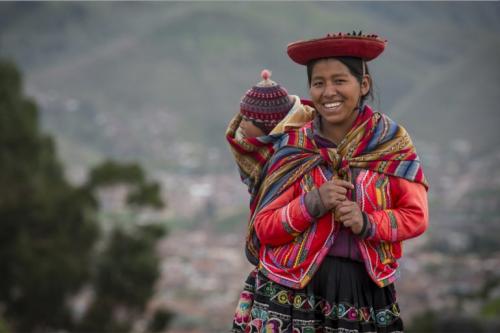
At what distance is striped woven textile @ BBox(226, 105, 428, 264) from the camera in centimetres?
230

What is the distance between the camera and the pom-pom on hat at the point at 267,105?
8.60 ft

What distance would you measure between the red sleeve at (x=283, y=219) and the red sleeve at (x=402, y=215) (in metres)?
0.19

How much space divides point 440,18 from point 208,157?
147 ft

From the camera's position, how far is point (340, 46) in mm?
2262

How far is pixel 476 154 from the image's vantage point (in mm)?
52500

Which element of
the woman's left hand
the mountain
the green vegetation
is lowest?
the woman's left hand

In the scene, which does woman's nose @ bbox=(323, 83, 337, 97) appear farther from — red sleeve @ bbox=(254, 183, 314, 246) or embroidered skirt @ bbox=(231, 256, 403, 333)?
embroidered skirt @ bbox=(231, 256, 403, 333)

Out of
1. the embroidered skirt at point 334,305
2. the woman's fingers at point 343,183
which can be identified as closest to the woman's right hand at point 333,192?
the woman's fingers at point 343,183

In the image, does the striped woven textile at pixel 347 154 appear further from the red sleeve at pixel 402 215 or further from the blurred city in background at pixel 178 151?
the blurred city in background at pixel 178 151

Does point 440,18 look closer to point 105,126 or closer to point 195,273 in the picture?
point 105,126

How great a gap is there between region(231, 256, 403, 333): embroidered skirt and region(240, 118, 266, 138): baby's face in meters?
0.52

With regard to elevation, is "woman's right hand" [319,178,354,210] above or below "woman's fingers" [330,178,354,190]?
below

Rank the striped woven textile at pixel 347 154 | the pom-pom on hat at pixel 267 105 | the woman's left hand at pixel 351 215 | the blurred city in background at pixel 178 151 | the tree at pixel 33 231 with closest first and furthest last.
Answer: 1. the woman's left hand at pixel 351 215
2. the striped woven textile at pixel 347 154
3. the pom-pom on hat at pixel 267 105
4. the tree at pixel 33 231
5. the blurred city in background at pixel 178 151

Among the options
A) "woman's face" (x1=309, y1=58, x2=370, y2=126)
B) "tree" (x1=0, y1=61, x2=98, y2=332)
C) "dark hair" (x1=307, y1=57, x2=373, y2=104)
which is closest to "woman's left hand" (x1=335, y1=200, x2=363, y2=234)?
"woman's face" (x1=309, y1=58, x2=370, y2=126)
